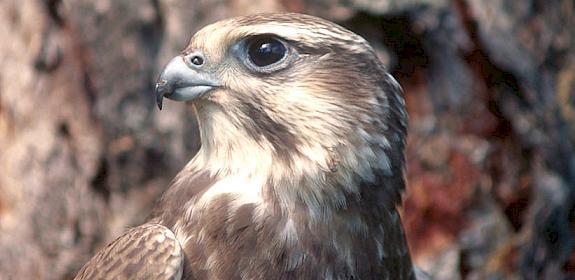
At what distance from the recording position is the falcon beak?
9.23 ft

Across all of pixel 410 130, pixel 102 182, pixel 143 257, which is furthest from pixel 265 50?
pixel 102 182

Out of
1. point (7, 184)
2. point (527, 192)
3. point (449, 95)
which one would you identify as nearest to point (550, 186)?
point (527, 192)

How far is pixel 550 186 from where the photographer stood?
4625mm

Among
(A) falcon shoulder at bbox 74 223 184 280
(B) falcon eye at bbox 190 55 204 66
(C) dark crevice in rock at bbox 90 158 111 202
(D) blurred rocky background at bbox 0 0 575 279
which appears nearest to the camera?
(A) falcon shoulder at bbox 74 223 184 280

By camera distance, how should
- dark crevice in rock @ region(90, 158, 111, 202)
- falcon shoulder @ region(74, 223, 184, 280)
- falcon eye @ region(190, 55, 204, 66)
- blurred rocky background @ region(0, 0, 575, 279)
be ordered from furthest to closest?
dark crevice in rock @ region(90, 158, 111, 202)
blurred rocky background @ region(0, 0, 575, 279)
falcon eye @ region(190, 55, 204, 66)
falcon shoulder @ region(74, 223, 184, 280)

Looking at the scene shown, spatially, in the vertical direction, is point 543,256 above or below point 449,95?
below

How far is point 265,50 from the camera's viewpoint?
2871 millimetres

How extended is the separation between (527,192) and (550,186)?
11 cm

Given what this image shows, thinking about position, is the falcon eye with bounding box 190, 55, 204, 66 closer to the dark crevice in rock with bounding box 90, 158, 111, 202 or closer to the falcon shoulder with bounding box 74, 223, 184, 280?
the falcon shoulder with bounding box 74, 223, 184, 280

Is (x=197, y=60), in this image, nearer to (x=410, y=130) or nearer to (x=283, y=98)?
(x=283, y=98)

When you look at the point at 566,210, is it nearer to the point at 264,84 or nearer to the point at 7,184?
the point at 264,84

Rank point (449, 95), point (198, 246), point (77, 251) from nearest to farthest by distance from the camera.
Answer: point (198, 246)
point (449, 95)
point (77, 251)

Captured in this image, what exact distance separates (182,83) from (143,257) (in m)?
0.53

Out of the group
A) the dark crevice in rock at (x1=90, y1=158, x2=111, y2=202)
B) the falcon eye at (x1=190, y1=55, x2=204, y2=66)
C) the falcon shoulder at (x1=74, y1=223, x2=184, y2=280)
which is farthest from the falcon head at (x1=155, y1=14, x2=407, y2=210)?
the dark crevice in rock at (x1=90, y1=158, x2=111, y2=202)
